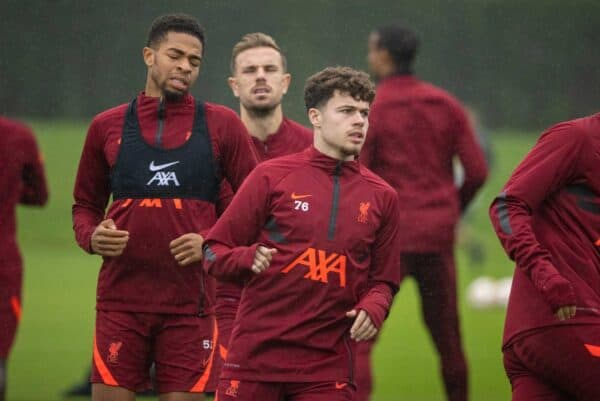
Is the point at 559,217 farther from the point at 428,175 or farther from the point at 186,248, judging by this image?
the point at 428,175

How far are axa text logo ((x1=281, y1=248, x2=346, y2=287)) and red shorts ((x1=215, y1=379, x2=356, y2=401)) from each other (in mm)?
406

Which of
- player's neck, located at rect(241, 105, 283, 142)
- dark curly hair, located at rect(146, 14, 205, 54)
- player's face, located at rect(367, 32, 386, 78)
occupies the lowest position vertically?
player's neck, located at rect(241, 105, 283, 142)

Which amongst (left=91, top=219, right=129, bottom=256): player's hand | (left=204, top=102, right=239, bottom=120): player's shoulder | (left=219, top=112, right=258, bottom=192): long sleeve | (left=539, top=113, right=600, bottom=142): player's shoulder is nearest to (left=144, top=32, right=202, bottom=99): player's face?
(left=204, top=102, right=239, bottom=120): player's shoulder

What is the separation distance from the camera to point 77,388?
10.4 m

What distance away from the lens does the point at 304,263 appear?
5488 mm

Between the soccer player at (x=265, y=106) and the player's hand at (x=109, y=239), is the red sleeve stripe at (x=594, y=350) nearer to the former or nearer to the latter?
the player's hand at (x=109, y=239)

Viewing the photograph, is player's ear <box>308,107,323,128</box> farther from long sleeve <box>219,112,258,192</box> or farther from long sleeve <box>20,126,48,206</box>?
long sleeve <box>20,126,48,206</box>

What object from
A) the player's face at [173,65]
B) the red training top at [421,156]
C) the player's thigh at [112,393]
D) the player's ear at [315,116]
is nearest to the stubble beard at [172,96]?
the player's face at [173,65]

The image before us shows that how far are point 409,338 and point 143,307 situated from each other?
8824 mm

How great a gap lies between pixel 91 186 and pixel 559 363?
2.29m

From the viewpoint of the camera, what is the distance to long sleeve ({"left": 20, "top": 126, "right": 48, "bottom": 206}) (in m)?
7.71

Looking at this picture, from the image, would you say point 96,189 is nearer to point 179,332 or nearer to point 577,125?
point 179,332

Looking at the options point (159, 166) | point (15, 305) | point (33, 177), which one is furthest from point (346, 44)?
point (159, 166)

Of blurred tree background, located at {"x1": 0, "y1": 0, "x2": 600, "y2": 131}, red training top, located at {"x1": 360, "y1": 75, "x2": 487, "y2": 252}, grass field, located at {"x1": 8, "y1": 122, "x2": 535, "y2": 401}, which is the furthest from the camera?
blurred tree background, located at {"x1": 0, "y1": 0, "x2": 600, "y2": 131}
